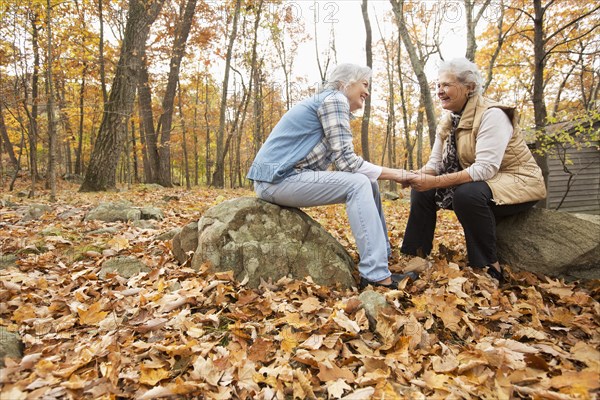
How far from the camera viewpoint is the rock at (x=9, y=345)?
1892 millimetres

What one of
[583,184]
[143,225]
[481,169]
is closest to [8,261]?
[143,225]

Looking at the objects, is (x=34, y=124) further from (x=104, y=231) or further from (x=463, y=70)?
(x=463, y=70)

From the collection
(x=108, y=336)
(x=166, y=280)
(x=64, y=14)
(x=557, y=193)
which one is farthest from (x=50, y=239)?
(x=557, y=193)

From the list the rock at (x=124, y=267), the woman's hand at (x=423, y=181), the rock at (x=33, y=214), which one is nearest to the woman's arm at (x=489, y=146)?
the woman's hand at (x=423, y=181)

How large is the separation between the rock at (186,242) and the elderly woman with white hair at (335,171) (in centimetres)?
78

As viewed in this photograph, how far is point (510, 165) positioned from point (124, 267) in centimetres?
354

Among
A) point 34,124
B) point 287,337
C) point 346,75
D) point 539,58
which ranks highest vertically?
point 539,58

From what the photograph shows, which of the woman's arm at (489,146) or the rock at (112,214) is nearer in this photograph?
the woman's arm at (489,146)

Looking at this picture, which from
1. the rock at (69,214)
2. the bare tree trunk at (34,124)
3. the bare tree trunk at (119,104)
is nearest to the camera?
the rock at (69,214)

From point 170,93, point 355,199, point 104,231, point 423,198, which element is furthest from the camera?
point 170,93

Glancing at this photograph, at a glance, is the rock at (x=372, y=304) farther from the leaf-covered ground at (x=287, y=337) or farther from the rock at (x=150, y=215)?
the rock at (x=150, y=215)

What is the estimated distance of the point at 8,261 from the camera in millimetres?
3270

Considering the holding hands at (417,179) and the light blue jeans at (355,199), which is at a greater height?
the holding hands at (417,179)

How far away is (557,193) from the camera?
1073cm
